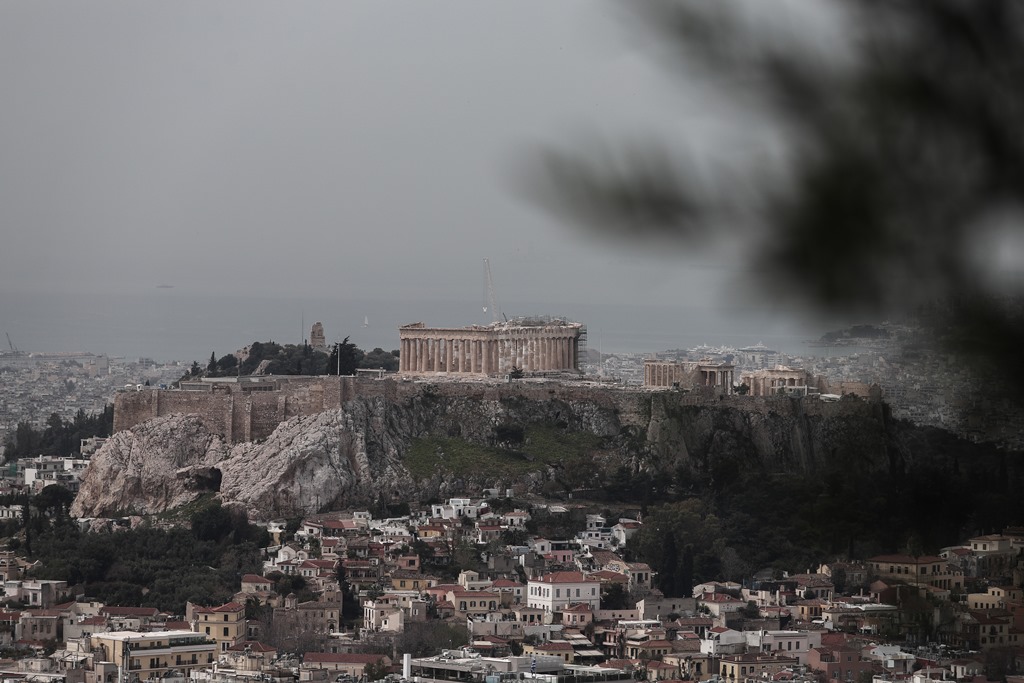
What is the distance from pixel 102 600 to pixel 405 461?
24.6 ft

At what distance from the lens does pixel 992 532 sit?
16.6 meters

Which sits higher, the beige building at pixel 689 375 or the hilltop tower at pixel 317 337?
the hilltop tower at pixel 317 337

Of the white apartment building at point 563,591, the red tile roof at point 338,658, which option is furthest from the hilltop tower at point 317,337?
the red tile roof at point 338,658

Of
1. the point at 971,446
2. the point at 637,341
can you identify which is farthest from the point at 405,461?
the point at 971,446

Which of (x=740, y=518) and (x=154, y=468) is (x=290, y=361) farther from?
(x=740, y=518)

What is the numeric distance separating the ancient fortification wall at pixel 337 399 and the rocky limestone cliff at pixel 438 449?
46mm

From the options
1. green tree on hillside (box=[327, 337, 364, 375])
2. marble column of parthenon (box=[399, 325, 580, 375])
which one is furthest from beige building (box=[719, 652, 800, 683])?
green tree on hillside (box=[327, 337, 364, 375])

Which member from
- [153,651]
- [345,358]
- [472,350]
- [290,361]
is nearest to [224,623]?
[153,651]

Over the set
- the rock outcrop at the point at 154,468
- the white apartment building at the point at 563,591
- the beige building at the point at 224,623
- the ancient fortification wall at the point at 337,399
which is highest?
the ancient fortification wall at the point at 337,399

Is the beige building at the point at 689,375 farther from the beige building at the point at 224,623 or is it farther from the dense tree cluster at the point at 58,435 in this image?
the dense tree cluster at the point at 58,435

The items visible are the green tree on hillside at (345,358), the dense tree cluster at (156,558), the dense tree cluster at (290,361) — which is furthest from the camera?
the dense tree cluster at (290,361)

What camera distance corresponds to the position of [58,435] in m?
68.1

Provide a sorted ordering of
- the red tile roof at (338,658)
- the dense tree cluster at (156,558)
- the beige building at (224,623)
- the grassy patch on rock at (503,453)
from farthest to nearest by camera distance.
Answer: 1. the grassy patch on rock at (503,453)
2. the dense tree cluster at (156,558)
3. the beige building at (224,623)
4. the red tile roof at (338,658)

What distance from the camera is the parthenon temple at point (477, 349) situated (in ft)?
164
